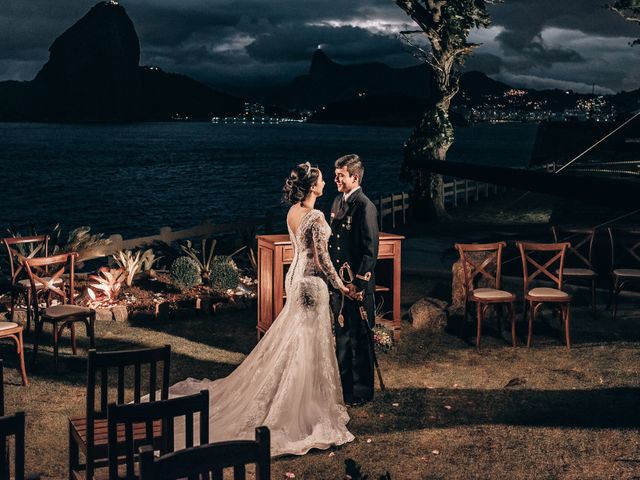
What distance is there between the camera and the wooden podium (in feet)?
29.3

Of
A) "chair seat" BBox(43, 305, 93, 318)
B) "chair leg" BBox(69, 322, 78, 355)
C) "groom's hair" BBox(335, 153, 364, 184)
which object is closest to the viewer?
"groom's hair" BBox(335, 153, 364, 184)

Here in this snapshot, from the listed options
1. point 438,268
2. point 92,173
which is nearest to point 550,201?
point 438,268

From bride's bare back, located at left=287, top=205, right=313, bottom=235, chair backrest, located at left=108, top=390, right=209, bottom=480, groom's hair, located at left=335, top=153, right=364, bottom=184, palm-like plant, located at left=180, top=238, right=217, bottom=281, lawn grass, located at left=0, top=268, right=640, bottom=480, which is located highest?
groom's hair, located at left=335, top=153, right=364, bottom=184

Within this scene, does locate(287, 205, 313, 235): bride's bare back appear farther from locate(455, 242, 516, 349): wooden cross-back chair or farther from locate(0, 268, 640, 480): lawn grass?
locate(455, 242, 516, 349): wooden cross-back chair

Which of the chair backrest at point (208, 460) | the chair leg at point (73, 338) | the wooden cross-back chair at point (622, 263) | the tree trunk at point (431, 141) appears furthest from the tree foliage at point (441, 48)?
the chair backrest at point (208, 460)

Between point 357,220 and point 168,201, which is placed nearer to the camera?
point 357,220

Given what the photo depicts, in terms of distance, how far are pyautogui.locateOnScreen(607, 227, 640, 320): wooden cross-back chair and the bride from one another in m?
5.51

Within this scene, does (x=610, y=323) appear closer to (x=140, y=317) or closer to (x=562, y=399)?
(x=562, y=399)

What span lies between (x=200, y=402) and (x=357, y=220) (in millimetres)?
3927

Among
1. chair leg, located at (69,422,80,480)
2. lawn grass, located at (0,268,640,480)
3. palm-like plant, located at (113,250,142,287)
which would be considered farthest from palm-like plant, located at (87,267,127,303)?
chair leg, located at (69,422,80,480)

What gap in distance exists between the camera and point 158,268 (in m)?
13.0

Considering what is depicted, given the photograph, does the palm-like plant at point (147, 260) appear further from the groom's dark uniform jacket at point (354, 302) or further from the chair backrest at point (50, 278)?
the groom's dark uniform jacket at point (354, 302)

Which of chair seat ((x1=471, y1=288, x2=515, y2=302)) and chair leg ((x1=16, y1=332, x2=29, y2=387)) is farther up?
chair seat ((x1=471, y1=288, x2=515, y2=302))

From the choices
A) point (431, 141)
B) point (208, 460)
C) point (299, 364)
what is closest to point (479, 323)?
point (299, 364)
